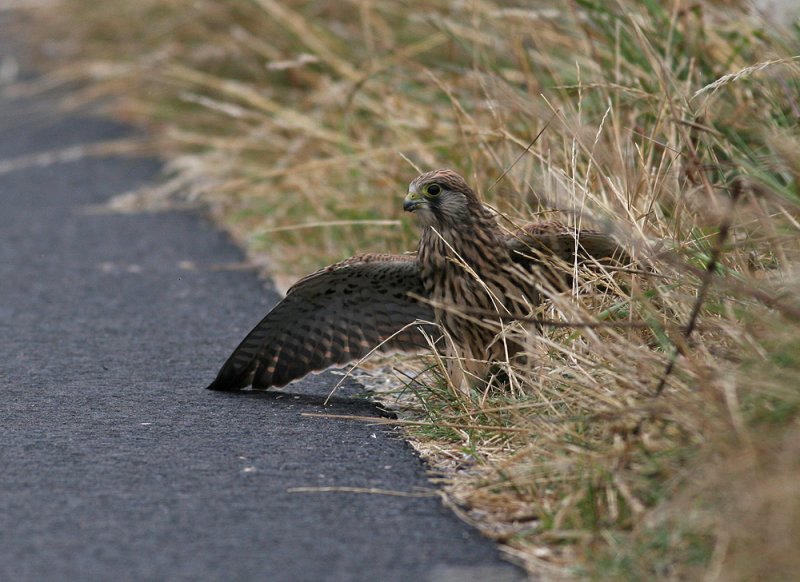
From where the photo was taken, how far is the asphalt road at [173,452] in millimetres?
3275

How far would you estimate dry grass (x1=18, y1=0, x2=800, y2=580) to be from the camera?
3195 mm

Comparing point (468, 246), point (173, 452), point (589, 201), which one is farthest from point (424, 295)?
point (173, 452)

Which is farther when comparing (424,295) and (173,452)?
(424,295)

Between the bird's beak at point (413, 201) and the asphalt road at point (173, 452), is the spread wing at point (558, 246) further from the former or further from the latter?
the asphalt road at point (173, 452)

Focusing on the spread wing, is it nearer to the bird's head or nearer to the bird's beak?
the bird's head

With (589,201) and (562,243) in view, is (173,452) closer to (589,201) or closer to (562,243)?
(562,243)

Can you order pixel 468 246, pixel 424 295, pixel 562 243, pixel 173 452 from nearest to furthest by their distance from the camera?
pixel 173 452, pixel 562 243, pixel 468 246, pixel 424 295

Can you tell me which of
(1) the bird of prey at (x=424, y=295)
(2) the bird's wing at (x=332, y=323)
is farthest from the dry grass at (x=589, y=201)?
(2) the bird's wing at (x=332, y=323)

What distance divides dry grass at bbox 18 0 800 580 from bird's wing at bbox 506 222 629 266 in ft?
Result: 0.25

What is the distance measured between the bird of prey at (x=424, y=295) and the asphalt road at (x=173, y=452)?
0.16 m

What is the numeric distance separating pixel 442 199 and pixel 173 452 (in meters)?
1.44

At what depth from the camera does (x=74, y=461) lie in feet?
13.2

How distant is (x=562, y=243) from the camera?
15.7 feet

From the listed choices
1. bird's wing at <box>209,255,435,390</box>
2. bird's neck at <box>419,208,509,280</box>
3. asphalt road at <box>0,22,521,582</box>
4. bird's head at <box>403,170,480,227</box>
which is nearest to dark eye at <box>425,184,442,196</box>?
bird's head at <box>403,170,480,227</box>
